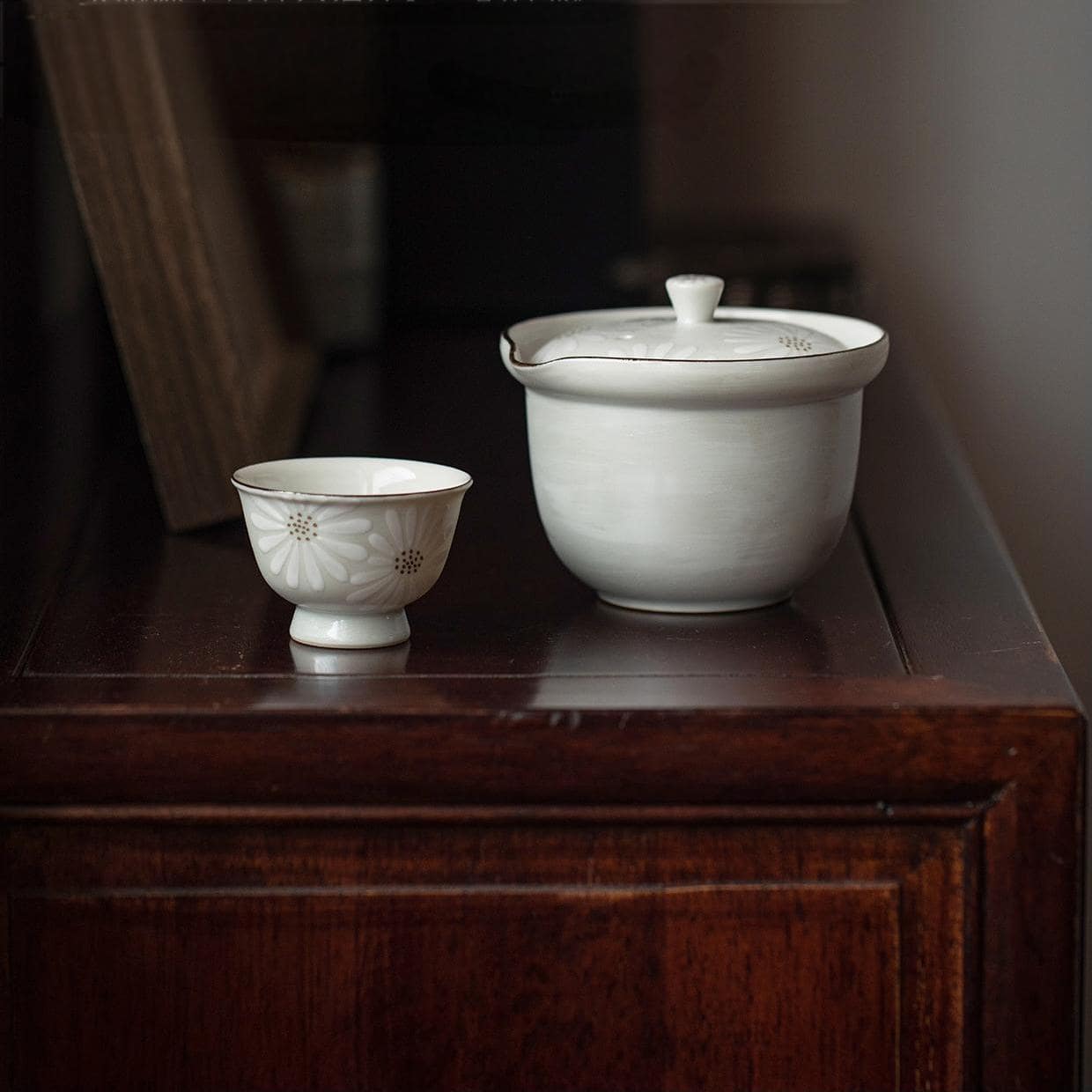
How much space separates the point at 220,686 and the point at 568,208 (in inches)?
29.2

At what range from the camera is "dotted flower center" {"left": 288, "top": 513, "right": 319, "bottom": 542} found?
22.5 inches

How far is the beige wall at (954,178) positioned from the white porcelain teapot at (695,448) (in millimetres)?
612

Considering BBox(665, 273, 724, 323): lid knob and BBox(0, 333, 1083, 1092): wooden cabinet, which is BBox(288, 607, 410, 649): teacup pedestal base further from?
BBox(665, 273, 724, 323): lid knob

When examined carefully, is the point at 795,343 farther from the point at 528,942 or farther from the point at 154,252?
the point at 154,252

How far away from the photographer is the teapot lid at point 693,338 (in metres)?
0.61

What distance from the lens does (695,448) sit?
61 cm

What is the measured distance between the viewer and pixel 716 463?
61 centimetres

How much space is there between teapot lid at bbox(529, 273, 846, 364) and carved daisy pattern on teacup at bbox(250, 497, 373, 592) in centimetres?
12

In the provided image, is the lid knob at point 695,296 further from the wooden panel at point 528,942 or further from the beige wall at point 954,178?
the beige wall at point 954,178

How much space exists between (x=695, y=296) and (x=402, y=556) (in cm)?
18

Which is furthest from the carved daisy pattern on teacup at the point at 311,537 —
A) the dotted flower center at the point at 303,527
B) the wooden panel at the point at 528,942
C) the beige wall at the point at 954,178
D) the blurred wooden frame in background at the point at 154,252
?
the beige wall at the point at 954,178

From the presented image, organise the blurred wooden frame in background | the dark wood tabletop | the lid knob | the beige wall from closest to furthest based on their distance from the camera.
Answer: the dark wood tabletop
the lid knob
the blurred wooden frame in background
the beige wall

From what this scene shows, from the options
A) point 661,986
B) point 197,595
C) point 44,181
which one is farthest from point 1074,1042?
point 44,181

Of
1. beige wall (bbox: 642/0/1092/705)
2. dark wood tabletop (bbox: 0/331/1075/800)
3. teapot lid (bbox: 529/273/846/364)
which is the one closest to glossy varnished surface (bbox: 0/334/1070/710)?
dark wood tabletop (bbox: 0/331/1075/800)
